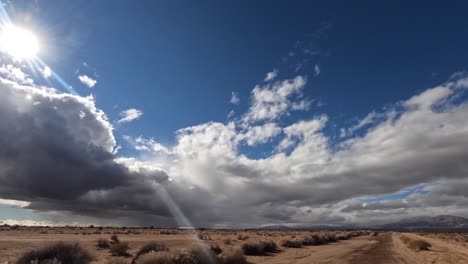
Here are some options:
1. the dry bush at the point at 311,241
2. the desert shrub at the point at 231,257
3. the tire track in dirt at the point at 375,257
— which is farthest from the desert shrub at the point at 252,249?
the dry bush at the point at 311,241

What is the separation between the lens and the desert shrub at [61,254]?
1908 centimetres

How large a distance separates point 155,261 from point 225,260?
747cm

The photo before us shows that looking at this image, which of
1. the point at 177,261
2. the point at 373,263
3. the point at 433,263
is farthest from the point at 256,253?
the point at 177,261

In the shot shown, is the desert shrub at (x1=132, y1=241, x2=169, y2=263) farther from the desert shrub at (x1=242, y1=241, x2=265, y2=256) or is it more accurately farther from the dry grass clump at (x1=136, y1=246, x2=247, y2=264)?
the desert shrub at (x1=242, y1=241, x2=265, y2=256)

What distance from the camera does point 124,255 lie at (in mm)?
30750

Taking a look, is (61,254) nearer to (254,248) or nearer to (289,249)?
(254,248)

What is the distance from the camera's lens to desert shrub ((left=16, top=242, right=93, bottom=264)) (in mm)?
19078

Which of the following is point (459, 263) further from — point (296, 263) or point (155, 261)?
point (155, 261)

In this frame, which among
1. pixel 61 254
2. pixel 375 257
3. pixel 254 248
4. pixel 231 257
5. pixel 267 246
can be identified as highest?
pixel 267 246

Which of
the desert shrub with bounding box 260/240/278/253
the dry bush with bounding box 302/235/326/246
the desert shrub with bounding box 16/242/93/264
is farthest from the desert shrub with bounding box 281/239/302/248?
the desert shrub with bounding box 16/242/93/264

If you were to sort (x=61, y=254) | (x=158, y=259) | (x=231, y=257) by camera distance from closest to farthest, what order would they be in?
(x=158, y=259) < (x=61, y=254) < (x=231, y=257)

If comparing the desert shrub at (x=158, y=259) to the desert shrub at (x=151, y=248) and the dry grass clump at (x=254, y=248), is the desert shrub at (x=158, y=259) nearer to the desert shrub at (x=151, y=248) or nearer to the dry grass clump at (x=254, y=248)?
the desert shrub at (x=151, y=248)

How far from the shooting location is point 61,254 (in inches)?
797

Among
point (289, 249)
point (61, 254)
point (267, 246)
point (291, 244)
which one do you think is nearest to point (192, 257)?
point (61, 254)
